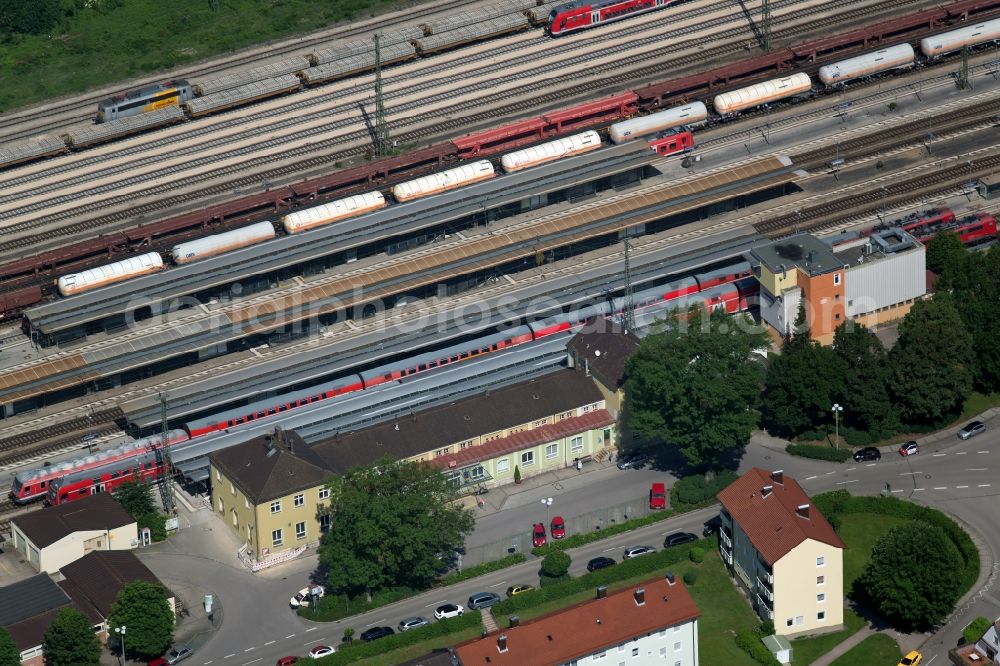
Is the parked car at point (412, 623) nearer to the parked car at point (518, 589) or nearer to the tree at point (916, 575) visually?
the parked car at point (518, 589)

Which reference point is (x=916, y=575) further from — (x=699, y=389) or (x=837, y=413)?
(x=837, y=413)

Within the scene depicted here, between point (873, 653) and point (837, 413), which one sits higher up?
point (837, 413)

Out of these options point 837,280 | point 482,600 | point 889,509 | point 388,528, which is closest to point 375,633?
point 388,528

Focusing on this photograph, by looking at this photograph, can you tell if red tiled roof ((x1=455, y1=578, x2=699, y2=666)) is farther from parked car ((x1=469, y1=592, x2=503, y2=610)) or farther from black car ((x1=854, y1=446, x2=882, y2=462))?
black car ((x1=854, y1=446, x2=882, y2=462))

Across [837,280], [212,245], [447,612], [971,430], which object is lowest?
[447,612]

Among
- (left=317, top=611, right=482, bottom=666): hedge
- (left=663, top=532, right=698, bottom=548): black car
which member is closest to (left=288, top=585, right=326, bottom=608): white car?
(left=317, top=611, right=482, bottom=666): hedge

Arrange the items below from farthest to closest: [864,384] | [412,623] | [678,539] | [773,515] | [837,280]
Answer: [837,280] → [864,384] → [678,539] → [773,515] → [412,623]
